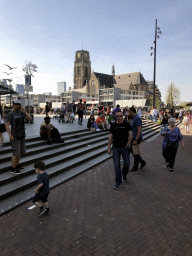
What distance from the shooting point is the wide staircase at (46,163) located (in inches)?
173

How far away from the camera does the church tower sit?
102625mm

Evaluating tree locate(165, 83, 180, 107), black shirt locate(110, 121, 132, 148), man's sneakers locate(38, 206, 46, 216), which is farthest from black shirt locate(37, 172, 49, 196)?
tree locate(165, 83, 180, 107)

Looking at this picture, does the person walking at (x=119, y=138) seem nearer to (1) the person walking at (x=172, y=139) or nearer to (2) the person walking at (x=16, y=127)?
(1) the person walking at (x=172, y=139)

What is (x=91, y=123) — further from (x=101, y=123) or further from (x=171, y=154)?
(x=171, y=154)

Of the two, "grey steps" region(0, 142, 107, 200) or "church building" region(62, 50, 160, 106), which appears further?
"church building" region(62, 50, 160, 106)

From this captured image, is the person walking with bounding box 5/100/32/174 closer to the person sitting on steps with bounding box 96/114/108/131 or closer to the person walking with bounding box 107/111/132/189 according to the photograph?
the person walking with bounding box 107/111/132/189

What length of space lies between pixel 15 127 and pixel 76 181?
2.32 meters

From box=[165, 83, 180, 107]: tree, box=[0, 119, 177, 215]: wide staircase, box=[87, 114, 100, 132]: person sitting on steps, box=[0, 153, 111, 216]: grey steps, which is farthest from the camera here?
box=[165, 83, 180, 107]: tree

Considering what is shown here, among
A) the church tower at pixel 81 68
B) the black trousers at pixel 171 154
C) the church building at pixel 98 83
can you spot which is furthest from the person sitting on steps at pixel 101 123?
the church tower at pixel 81 68

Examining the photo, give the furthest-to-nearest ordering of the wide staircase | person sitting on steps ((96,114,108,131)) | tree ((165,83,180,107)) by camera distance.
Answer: tree ((165,83,180,107)) → person sitting on steps ((96,114,108,131)) → the wide staircase

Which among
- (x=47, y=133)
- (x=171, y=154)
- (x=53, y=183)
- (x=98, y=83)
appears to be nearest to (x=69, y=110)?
(x=47, y=133)

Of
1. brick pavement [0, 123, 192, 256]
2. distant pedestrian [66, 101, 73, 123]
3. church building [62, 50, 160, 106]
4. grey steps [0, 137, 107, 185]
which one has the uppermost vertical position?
church building [62, 50, 160, 106]

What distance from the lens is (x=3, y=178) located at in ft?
15.5

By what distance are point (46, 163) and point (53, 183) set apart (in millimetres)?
1084
